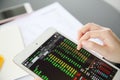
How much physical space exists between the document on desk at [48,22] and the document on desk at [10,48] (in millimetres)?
25

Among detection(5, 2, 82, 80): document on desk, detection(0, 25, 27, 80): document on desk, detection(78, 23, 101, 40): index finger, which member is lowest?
detection(0, 25, 27, 80): document on desk

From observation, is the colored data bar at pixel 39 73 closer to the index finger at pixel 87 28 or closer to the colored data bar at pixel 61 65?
the colored data bar at pixel 61 65

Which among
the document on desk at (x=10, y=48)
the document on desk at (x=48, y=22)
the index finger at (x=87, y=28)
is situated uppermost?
the index finger at (x=87, y=28)

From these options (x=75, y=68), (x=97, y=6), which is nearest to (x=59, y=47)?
(x=75, y=68)

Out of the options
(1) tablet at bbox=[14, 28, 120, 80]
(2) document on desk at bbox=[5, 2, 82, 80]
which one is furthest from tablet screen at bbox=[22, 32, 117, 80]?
(2) document on desk at bbox=[5, 2, 82, 80]

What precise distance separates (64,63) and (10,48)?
0.63 feet

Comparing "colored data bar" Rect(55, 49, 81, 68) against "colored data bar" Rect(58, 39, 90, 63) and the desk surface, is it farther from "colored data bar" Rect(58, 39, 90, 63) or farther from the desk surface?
→ the desk surface

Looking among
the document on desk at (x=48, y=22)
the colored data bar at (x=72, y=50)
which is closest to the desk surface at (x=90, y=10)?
the document on desk at (x=48, y=22)

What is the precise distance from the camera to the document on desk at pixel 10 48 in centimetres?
65

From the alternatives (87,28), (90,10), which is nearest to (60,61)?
(87,28)

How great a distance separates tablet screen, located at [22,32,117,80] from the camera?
60 cm

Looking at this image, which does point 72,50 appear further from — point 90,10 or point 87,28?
point 90,10

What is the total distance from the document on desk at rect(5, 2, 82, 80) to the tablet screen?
0.33ft

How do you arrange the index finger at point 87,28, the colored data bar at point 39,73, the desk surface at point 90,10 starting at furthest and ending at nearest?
the desk surface at point 90,10
the index finger at point 87,28
the colored data bar at point 39,73
